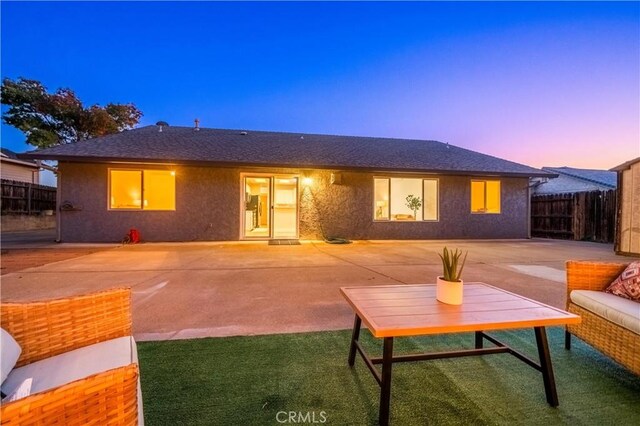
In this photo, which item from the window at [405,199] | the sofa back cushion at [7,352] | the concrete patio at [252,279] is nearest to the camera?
the sofa back cushion at [7,352]

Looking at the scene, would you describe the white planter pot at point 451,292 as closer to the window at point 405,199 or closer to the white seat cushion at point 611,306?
the white seat cushion at point 611,306

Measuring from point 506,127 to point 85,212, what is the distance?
19.6 meters

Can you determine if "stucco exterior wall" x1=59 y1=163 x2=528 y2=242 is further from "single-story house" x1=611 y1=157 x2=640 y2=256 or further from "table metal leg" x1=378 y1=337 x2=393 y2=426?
"table metal leg" x1=378 y1=337 x2=393 y2=426

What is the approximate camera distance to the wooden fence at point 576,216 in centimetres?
897

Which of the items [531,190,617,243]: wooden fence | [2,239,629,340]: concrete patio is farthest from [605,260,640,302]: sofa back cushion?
[531,190,617,243]: wooden fence

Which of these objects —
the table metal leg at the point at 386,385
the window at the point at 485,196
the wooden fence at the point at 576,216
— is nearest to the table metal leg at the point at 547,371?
the table metal leg at the point at 386,385

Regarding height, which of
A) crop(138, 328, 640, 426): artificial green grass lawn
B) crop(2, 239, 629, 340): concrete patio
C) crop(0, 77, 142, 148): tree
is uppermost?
crop(0, 77, 142, 148): tree

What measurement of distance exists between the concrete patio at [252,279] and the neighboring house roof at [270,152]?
2728 mm

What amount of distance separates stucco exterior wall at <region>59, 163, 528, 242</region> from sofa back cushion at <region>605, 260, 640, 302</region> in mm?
7155

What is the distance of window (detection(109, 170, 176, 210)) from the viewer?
8.13 m

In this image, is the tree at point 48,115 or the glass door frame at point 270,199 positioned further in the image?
the tree at point 48,115

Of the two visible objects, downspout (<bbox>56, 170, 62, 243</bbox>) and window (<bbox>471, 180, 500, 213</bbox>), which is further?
window (<bbox>471, 180, 500, 213</bbox>)

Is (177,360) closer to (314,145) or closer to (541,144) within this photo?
(314,145)

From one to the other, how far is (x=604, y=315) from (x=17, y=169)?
21769 millimetres
